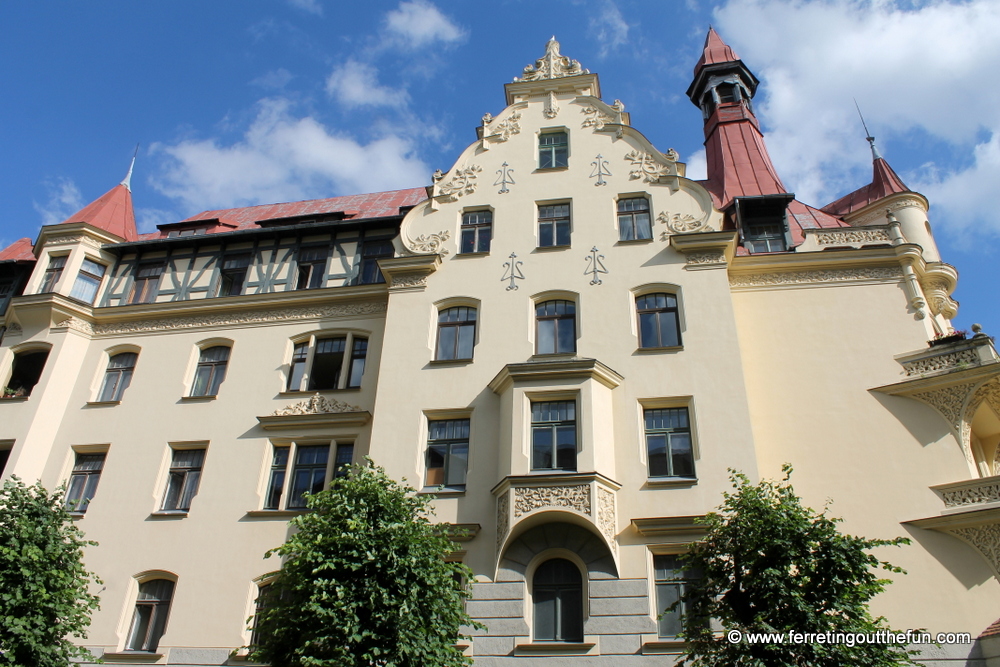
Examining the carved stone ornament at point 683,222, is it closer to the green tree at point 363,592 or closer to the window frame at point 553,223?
the window frame at point 553,223

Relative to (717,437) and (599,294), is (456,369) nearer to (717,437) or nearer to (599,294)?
(599,294)

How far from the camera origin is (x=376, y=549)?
43.9 ft

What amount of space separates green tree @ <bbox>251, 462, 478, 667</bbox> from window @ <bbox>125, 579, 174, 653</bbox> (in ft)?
18.0

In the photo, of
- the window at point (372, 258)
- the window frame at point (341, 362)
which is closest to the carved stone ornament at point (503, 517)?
the window frame at point (341, 362)

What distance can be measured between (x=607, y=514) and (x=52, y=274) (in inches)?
759

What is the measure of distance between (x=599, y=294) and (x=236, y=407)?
1019 centimetres

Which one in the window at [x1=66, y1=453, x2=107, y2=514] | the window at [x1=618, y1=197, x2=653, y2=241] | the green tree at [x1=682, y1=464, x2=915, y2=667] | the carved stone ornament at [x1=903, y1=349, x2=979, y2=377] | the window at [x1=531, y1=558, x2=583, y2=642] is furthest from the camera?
the window at [x1=618, y1=197, x2=653, y2=241]

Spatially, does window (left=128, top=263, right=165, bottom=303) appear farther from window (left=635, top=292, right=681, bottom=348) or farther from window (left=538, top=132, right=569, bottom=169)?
window (left=635, top=292, right=681, bottom=348)

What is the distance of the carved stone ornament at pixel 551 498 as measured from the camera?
51.2 feet

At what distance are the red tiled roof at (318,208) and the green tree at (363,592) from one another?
15100 millimetres

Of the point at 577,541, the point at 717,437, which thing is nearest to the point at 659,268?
the point at 717,437

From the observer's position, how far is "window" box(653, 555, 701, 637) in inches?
584

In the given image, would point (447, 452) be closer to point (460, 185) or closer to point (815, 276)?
point (460, 185)

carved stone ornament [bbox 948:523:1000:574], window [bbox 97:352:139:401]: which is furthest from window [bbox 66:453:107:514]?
carved stone ornament [bbox 948:523:1000:574]
